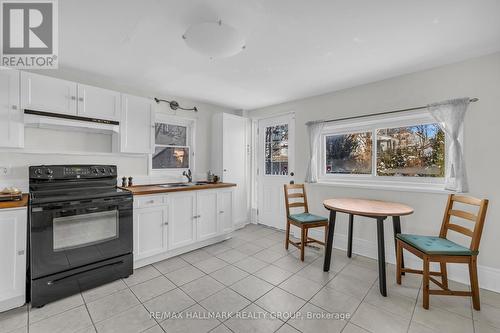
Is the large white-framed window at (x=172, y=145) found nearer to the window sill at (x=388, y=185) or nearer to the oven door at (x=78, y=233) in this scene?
the oven door at (x=78, y=233)

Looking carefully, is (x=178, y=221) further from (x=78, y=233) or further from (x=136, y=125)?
(x=136, y=125)

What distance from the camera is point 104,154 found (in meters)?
2.90

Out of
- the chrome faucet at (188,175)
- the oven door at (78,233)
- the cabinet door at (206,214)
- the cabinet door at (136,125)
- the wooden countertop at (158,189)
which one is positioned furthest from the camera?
the chrome faucet at (188,175)

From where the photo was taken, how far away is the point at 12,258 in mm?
1882

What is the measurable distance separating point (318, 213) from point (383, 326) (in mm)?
1872

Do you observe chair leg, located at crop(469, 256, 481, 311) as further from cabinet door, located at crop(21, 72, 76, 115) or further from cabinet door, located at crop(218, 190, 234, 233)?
cabinet door, located at crop(21, 72, 76, 115)

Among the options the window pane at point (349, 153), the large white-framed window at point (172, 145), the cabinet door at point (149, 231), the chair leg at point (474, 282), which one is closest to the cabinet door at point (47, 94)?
the large white-framed window at point (172, 145)

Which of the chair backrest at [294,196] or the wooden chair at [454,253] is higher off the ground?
the chair backrest at [294,196]

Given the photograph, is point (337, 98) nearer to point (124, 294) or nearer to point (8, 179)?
point (124, 294)

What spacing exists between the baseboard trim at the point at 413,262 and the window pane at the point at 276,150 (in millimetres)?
1258

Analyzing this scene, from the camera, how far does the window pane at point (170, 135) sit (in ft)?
11.8

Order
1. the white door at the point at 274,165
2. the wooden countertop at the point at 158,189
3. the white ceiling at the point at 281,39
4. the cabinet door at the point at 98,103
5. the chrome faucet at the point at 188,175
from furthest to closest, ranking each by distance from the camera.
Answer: the white door at the point at 274,165
the chrome faucet at the point at 188,175
the wooden countertop at the point at 158,189
the cabinet door at the point at 98,103
the white ceiling at the point at 281,39

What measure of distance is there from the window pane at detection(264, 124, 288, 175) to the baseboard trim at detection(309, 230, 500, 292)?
49.5 inches

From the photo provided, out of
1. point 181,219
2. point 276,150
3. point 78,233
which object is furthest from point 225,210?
point 78,233
